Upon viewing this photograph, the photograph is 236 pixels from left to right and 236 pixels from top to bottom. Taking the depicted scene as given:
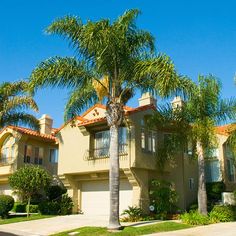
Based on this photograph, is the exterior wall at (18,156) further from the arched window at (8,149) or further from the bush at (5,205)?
the bush at (5,205)

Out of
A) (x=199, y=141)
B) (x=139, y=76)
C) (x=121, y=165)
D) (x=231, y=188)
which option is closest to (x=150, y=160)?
(x=121, y=165)

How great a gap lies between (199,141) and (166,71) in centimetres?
623

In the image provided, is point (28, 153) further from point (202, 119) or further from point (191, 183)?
point (202, 119)

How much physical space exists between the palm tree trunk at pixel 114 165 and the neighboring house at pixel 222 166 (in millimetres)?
14068

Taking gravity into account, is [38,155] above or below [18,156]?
above

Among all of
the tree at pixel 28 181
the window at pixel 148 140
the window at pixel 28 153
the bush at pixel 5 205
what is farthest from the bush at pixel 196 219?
the window at pixel 28 153

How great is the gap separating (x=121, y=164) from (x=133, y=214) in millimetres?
3318

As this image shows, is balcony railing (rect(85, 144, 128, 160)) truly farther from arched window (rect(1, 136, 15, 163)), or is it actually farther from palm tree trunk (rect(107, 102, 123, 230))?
arched window (rect(1, 136, 15, 163))

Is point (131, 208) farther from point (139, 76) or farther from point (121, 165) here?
point (139, 76)

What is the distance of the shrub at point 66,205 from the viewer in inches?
1037

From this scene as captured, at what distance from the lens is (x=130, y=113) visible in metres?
23.8

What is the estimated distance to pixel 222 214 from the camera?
69.8 feet

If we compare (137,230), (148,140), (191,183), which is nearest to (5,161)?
(148,140)

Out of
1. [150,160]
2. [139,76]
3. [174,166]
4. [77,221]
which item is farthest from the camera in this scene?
[174,166]
